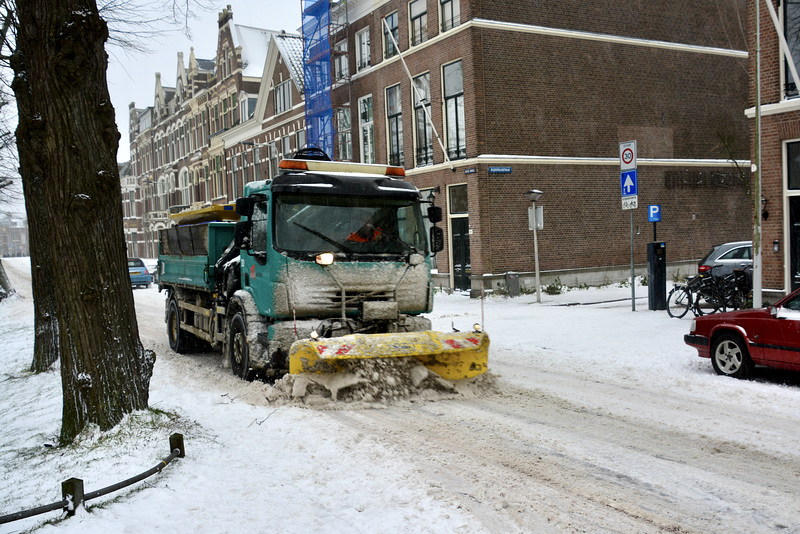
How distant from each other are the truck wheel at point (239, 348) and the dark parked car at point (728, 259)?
40.0 feet

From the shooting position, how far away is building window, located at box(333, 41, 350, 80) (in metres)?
30.5

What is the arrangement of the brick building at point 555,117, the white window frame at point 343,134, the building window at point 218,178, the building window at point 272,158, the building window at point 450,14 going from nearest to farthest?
the brick building at point 555,117, the building window at point 450,14, the white window frame at point 343,134, the building window at point 272,158, the building window at point 218,178

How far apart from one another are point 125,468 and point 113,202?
2.29m

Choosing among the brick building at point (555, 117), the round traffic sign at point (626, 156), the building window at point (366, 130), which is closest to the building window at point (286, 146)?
the brick building at point (555, 117)

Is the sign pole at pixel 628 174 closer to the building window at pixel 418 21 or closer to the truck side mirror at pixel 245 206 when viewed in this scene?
the truck side mirror at pixel 245 206

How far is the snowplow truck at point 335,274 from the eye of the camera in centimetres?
798

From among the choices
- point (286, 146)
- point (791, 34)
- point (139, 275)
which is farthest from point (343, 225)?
point (286, 146)

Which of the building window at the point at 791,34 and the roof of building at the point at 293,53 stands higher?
the roof of building at the point at 293,53

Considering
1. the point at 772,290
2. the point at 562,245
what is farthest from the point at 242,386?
the point at 562,245

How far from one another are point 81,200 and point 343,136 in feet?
85.7

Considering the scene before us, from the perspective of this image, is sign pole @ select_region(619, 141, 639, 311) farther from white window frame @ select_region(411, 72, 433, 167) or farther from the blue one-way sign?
white window frame @ select_region(411, 72, 433, 167)

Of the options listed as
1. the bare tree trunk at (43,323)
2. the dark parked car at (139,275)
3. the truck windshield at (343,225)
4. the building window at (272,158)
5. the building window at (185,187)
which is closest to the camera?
the truck windshield at (343,225)

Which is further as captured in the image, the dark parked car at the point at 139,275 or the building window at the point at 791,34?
the dark parked car at the point at 139,275

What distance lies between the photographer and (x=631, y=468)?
5.27 metres
